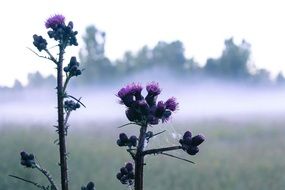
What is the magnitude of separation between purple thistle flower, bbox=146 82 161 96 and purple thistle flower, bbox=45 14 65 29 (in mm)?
839

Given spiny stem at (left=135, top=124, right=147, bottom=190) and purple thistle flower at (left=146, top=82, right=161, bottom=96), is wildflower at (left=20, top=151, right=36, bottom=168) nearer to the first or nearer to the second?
Result: purple thistle flower at (left=146, top=82, right=161, bottom=96)

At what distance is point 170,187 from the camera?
16172 mm

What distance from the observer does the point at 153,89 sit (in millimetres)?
2732

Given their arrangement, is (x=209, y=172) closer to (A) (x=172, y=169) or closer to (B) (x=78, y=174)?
(A) (x=172, y=169)

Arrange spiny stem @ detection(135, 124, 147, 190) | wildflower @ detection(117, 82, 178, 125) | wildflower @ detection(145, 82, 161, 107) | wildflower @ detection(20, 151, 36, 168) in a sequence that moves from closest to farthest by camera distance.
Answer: spiny stem @ detection(135, 124, 147, 190), wildflower @ detection(117, 82, 178, 125), wildflower @ detection(145, 82, 161, 107), wildflower @ detection(20, 151, 36, 168)

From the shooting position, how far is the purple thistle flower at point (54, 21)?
131 inches

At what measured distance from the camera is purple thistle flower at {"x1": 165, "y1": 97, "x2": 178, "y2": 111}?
2750 mm

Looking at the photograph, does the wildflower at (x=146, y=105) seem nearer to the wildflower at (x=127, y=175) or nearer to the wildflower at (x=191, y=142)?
the wildflower at (x=191, y=142)

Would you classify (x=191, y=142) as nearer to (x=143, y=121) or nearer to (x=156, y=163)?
(x=143, y=121)

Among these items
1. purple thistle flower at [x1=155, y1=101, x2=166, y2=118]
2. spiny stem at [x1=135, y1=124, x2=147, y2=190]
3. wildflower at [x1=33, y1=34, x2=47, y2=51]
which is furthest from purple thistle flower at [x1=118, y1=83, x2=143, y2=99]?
wildflower at [x1=33, y1=34, x2=47, y2=51]

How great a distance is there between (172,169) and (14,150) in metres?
4.95

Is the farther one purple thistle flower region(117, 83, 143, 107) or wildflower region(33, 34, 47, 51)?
wildflower region(33, 34, 47, 51)

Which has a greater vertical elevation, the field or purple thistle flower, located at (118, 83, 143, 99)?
the field

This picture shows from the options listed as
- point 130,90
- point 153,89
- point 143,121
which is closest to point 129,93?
point 130,90
